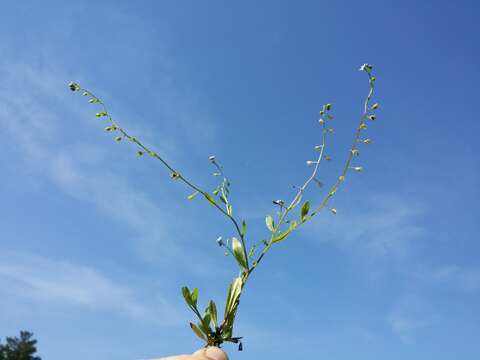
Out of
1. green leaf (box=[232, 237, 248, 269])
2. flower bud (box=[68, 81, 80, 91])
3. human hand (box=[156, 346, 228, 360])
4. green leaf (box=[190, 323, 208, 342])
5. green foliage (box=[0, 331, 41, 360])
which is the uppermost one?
green foliage (box=[0, 331, 41, 360])

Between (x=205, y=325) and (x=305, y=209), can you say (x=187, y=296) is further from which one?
(x=305, y=209)

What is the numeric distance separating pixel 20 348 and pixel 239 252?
209 feet

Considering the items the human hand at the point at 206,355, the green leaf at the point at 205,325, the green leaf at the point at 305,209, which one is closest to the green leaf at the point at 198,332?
the green leaf at the point at 205,325

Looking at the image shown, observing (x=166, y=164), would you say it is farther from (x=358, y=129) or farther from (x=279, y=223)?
(x=358, y=129)

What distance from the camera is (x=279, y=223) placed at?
3.39m

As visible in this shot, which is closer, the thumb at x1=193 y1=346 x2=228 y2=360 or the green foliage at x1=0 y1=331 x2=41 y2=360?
the thumb at x1=193 y1=346 x2=228 y2=360

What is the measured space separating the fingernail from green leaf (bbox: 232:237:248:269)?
27.6 inches

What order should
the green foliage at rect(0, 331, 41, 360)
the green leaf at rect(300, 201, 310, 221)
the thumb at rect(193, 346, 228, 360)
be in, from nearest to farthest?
the thumb at rect(193, 346, 228, 360) → the green leaf at rect(300, 201, 310, 221) → the green foliage at rect(0, 331, 41, 360)

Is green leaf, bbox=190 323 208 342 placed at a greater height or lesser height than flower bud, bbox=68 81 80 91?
lesser

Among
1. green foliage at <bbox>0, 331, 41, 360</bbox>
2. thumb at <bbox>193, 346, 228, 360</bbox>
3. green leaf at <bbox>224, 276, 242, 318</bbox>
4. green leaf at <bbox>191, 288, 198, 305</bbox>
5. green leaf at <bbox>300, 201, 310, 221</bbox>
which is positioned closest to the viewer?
thumb at <bbox>193, 346, 228, 360</bbox>

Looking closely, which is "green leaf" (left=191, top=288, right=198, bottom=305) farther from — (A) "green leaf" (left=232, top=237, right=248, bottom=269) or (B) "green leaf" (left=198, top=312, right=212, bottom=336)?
(A) "green leaf" (left=232, top=237, right=248, bottom=269)

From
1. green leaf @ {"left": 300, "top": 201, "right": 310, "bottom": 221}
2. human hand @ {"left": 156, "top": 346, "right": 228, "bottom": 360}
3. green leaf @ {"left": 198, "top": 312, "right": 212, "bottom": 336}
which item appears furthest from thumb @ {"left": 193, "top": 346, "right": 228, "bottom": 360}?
green leaf @ {"left": 300, "top": 201, "right": 310, "bottom": 221}

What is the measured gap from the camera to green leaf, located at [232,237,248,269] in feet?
10.7

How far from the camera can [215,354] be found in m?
2.60
